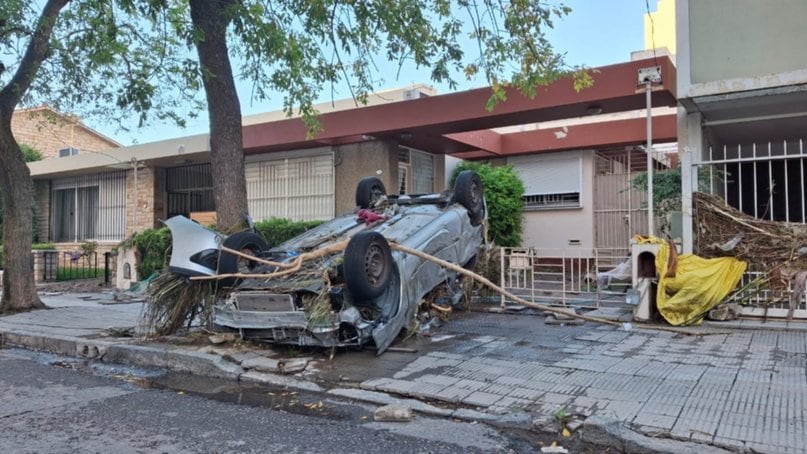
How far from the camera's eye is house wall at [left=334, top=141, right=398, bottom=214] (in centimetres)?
1266

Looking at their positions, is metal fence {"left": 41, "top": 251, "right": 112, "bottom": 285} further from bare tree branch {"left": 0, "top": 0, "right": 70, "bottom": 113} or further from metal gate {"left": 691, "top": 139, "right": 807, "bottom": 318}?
metal gate {"left": 691, "top": 139, "right": 807, "bottom": 318}

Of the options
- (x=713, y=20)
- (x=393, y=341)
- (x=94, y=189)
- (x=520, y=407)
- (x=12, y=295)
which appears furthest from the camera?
(x=94, y=189)

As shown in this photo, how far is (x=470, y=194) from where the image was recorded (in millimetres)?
8289

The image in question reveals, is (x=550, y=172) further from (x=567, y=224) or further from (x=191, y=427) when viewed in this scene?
(x=191, y=427)

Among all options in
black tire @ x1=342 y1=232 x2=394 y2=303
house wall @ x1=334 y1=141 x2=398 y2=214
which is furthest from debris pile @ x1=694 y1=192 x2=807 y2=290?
house wall @ x1=334 y1=141 x2=398 y2=214

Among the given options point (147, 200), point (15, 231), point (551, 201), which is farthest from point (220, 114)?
point (147, 200)

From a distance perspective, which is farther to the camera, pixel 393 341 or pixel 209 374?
pixel 393 341

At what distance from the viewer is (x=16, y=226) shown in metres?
10.4

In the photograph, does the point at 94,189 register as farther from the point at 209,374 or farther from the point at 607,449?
the point at 607,449

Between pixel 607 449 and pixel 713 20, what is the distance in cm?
717

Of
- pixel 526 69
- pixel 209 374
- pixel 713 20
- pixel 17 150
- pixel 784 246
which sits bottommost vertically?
pixel 209 374

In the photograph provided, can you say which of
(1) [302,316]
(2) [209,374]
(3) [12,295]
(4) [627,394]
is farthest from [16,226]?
(4) [627,394]

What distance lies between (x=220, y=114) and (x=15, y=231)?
5173 millimetres

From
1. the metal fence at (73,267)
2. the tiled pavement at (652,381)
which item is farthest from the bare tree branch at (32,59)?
the tiled pavement at (652,381)
